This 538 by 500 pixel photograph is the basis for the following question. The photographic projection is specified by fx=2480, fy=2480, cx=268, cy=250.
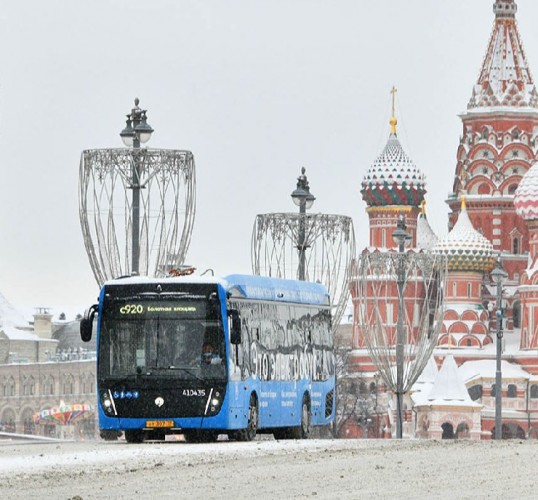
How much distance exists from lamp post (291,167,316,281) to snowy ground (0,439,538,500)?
644 inches

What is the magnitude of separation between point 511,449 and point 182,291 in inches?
253

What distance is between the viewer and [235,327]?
32.9m

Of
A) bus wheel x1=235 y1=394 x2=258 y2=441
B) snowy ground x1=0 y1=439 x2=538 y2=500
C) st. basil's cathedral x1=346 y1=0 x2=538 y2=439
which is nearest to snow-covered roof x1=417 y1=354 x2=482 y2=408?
st. basil's cathedral x1=346 y1=0 x2=538 y2=439

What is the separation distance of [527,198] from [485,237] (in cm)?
655

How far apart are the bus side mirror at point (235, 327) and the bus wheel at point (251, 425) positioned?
1343mm

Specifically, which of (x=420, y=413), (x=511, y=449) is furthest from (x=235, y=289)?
(x=420, y=413)

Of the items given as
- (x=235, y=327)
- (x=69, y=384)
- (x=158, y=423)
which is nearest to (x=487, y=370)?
(x=69, y=384)

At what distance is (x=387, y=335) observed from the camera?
122 meters

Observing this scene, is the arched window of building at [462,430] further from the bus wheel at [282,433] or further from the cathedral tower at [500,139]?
the bus wheel at [282,433]

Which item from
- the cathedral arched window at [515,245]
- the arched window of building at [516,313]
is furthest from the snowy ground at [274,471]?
the cathedral arched window at [515,245]

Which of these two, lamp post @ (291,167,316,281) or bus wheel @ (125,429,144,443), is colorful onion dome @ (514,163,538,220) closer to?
lamp post @ (291,167,316,281)

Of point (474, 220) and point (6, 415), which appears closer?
point (474, 220)

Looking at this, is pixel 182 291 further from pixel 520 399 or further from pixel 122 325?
pixel 520 399

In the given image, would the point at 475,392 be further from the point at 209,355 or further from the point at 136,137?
the point at 209,355
